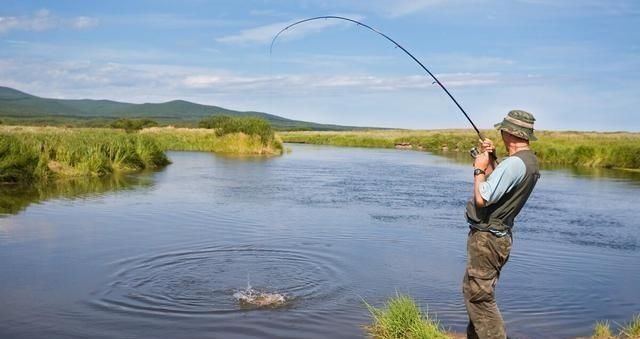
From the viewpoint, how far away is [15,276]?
758cm

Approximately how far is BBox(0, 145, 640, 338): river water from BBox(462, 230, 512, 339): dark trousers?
1.53m

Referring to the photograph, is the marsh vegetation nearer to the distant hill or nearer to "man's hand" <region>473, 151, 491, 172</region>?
"man's hand" <region>473, 151, 491, 172</region>

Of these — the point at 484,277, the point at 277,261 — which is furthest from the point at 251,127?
the point at 484,277

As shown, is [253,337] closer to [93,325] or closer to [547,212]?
[93,325]

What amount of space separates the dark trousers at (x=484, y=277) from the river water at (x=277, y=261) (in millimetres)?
1531

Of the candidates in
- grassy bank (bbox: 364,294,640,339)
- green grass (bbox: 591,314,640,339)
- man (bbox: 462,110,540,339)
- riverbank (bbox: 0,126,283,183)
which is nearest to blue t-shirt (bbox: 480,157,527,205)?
man (bbox: 462,110,540,339)

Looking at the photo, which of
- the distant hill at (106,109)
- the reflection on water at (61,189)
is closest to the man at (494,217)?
the reflection on water at (61,189)

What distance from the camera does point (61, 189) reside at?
1672cm

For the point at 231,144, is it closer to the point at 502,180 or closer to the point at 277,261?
the point at 277,261

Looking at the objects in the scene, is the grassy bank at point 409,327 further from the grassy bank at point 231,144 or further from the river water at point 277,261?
the grassy bank at point 231,144

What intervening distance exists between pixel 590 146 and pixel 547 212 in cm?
2215

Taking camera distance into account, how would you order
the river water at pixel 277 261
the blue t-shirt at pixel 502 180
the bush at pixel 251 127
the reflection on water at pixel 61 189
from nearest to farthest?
the blue t-shirt at pixel 502 180 < the river water at pixel 277 261 < the reflection on water at pixel 61 189 < the bush at pixel 251 127

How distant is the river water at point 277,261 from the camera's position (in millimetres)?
6246

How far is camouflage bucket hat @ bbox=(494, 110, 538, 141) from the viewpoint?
173 inches
